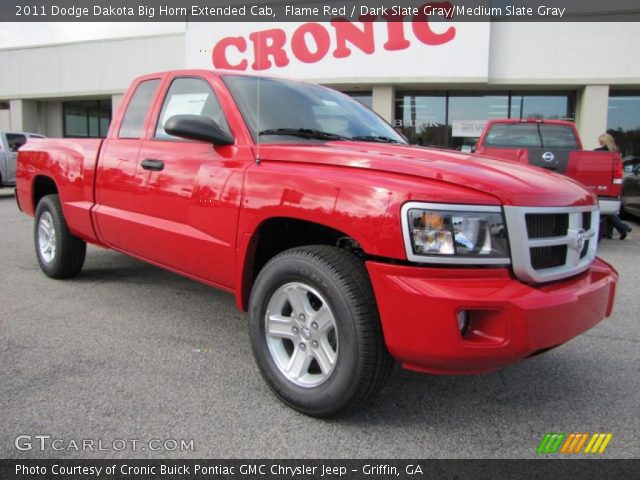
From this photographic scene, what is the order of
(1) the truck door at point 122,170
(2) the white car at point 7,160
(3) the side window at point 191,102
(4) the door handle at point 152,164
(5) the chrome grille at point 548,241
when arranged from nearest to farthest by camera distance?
(5) the chrome grille at point 548,241 → (3) the side window at point 191,102 → (4) the door handle at point 152,164 → (1) the truck door at point 122,170 → (2) the white car at point 7,160

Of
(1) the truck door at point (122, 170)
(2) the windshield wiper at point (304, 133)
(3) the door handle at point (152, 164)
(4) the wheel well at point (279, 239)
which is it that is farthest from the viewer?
(1) the truck door at point (122, 170)

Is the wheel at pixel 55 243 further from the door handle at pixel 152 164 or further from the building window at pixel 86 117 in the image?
the building window at pixel 86 117

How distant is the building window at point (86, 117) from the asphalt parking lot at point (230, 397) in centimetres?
2149

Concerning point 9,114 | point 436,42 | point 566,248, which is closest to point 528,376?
point 566,248

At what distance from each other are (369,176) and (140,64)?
65.9 ft

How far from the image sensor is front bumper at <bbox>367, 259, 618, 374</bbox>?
2.20m

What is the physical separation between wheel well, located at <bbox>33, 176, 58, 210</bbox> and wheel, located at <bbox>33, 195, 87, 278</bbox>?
0.23 meters

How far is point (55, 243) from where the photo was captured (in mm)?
5082

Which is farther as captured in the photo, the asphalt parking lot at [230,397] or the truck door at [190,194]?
the truck door at [190,194]

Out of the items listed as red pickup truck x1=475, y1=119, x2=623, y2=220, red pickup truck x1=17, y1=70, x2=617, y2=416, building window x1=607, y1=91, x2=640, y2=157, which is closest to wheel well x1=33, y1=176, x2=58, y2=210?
red pickup truck x1=17, y1=70, x2=617, y2=416

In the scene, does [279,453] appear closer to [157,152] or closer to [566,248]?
[566,248]

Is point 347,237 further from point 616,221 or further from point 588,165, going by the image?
point 616,221

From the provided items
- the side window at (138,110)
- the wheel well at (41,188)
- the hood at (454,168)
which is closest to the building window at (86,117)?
the wheel well at (41,188)

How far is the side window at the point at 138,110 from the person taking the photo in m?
4.19
